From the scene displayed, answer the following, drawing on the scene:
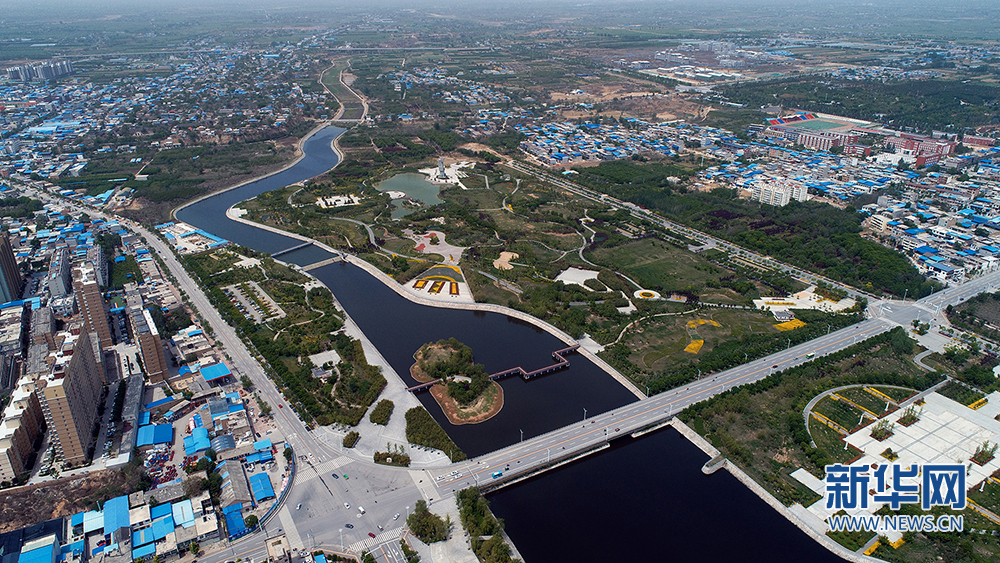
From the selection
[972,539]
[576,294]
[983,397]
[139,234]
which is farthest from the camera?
[139,234]

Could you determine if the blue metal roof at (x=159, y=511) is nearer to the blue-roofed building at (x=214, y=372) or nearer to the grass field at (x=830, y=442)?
the blue-roofed building at (x=214, y=372)

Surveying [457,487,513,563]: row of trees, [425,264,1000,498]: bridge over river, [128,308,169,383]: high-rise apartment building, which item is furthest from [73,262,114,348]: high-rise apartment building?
[457,487,513,563]: row of trees

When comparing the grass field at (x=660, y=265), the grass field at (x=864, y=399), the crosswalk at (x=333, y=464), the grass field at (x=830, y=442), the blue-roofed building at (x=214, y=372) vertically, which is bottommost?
the crosswalk at (x=333, y=464)

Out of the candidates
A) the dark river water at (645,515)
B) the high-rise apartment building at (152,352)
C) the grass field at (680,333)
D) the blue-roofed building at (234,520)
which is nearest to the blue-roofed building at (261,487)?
the blue-roofed building at (234,520)

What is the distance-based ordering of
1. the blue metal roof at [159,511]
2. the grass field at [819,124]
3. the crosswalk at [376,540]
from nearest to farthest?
1. the crosswalk at [376,540]
2. the blue metal roof at [159,511]
3. the grass field at [819,124]

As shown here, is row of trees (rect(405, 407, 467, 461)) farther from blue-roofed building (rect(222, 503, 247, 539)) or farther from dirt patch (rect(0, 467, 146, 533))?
dirt patch (rect(0, 467, 146, 533))

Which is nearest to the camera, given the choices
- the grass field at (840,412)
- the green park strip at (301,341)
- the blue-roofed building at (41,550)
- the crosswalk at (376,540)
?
the blue-roofed building at (41,550)

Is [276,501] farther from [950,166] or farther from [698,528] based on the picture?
[950,166]

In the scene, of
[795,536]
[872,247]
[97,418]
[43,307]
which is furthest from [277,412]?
[872,247]
